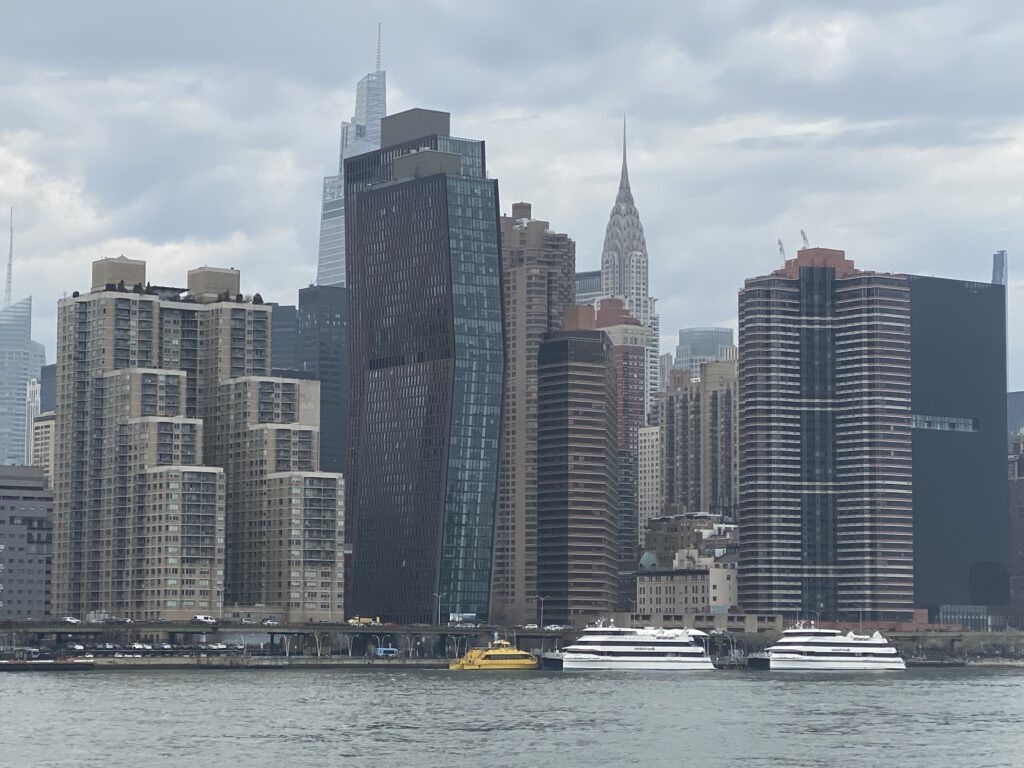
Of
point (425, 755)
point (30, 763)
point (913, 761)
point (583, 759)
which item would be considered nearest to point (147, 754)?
point (30, 763)

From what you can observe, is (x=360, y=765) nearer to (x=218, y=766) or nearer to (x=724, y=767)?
(x=218, y=766)

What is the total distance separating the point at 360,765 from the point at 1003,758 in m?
61.2

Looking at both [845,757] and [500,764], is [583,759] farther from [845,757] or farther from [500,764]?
[845,757]

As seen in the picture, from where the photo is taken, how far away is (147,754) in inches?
7687

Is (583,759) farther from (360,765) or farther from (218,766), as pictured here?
(218,766)

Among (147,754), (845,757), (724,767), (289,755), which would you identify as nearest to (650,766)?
(724,767)

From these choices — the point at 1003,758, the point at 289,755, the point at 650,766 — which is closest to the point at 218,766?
the point at 289,755

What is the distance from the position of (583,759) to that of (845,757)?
24.7 m

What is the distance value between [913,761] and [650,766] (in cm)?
2535

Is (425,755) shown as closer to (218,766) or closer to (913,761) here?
(218,766)

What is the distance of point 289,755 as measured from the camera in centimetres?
19475

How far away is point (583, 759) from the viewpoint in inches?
7559

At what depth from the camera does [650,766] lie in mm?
186250

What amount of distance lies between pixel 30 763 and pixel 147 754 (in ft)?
43.7
